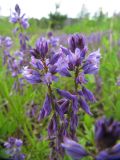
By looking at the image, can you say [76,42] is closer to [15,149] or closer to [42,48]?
[42,48]

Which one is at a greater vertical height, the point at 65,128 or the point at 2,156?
the point at 65,128

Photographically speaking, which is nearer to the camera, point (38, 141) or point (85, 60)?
point (85, 60)

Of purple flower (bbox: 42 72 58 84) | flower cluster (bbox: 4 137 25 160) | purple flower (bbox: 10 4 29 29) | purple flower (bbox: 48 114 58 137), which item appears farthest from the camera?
purple flower (bbox: 10 4 29 29)

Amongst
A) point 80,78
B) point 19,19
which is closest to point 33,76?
point 80,78

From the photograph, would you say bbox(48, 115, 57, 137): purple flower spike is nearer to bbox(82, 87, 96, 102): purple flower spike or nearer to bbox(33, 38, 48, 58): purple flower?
bbox(82, 87, 96, 102): purple flower spike

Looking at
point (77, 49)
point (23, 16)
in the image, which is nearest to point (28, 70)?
point (77, 49)

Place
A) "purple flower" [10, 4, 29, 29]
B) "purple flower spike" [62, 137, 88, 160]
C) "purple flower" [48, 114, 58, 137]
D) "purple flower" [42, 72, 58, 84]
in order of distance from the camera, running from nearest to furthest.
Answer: "purple flower spike" [62, 137, 88, 160] < "purple flower" [42, 72, 58, 84] < "purple flower" [48, 114, 58, 137] < "purple flower" [10, 4, 29, 29]

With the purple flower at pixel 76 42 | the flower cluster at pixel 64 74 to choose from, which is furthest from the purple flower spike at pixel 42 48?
the purple flower at pixel 76 42

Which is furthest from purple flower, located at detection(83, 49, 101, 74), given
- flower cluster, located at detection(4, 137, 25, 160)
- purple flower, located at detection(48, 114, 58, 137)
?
flower cluster, located at detection(4, 137, 25, 160)

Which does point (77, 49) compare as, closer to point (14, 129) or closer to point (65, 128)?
point (65, 128)

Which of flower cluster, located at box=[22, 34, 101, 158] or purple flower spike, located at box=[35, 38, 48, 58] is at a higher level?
purple flower spike, located at box=[35, 38, 48, 58]

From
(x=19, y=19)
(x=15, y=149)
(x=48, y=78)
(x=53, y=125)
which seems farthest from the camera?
(x=19, y=19)
